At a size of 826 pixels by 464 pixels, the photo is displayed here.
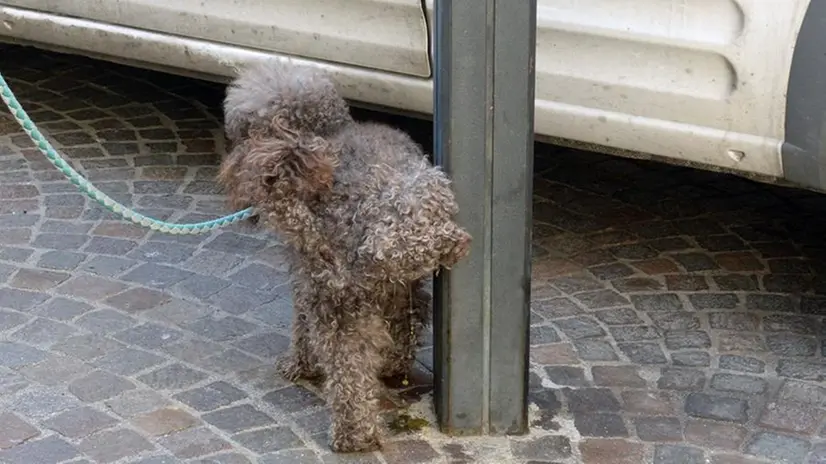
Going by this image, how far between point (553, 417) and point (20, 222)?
2.71m

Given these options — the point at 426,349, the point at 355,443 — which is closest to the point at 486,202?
the point at 355,443

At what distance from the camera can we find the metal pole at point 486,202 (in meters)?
3.39

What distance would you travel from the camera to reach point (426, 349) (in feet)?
14.2

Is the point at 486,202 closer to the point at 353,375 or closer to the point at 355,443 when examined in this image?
the point at 353,375

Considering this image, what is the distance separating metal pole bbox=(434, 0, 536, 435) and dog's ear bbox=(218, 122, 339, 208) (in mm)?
356

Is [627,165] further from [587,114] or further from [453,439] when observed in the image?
[453,439]

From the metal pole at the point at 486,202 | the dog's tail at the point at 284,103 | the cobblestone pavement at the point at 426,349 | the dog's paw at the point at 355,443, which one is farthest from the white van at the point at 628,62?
the dog's paw at the point at 355,443

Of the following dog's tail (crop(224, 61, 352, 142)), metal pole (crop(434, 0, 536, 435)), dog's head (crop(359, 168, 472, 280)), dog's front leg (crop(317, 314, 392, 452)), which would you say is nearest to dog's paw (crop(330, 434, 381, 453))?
dog's front leg (crop(317, 314, 392, 452))

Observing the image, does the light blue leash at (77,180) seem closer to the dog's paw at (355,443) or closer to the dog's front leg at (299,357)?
the dog's front leg at (299,357)

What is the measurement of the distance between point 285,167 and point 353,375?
69 centimetres

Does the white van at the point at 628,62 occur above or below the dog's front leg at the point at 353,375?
above

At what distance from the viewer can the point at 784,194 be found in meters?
5.56

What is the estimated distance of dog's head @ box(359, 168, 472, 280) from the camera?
339 cm

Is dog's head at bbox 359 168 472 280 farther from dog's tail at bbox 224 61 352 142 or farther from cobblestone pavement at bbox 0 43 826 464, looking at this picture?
cobblestone pavement at bbox 0 43 826 464
